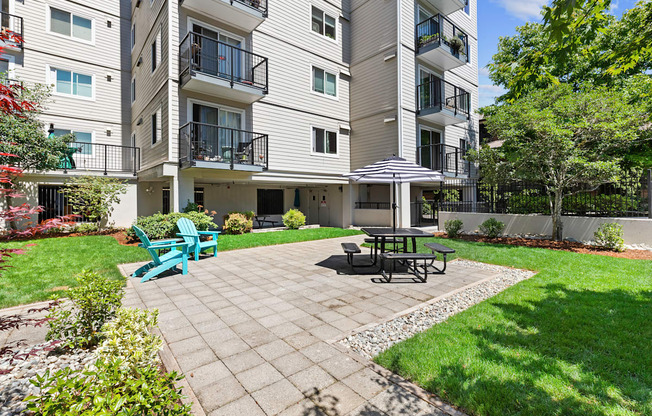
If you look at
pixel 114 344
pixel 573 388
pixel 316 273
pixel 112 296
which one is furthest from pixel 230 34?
pixel 573 388

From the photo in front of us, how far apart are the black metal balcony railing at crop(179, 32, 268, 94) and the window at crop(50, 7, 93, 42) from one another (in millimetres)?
8201

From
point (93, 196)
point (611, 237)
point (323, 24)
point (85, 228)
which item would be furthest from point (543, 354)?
point (323, 24)

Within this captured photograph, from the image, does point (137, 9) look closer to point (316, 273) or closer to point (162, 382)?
point (316, 273)

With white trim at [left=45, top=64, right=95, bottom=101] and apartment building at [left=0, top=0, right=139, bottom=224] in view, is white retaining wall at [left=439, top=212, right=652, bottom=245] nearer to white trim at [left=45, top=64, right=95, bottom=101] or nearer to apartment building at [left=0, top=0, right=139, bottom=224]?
apartment building at [left=0, top=0, right=139, bottom=224]

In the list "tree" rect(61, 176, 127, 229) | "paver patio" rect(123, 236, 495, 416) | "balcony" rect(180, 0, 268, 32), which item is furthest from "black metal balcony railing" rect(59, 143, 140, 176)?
"paver patio" rect(123, 236, 495, 416)

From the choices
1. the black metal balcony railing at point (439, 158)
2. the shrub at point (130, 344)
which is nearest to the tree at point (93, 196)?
the shrub at point (130, 344)

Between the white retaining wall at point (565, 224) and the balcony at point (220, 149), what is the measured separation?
8.86 m

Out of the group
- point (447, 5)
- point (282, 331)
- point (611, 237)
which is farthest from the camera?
point (447, 5)

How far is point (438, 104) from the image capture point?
1622 cm

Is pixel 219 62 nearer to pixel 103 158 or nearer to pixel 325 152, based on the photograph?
pixel 325 152

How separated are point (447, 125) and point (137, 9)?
18226 millimetres

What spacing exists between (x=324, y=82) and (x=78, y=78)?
41.3 feet

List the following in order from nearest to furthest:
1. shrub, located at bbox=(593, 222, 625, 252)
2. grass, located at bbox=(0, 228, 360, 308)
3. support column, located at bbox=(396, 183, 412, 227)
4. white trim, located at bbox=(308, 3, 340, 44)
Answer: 1. grass, located at bbox=(0, 228, 360, 308)
2. shrub, located at bbox=(593, 222, 625, 252)
3. support column, located at bbox=(396, 183, 412, 227)
4. white trim, located at bbox=(308, 3, 340, 44)

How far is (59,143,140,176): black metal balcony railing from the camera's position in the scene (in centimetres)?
1447
